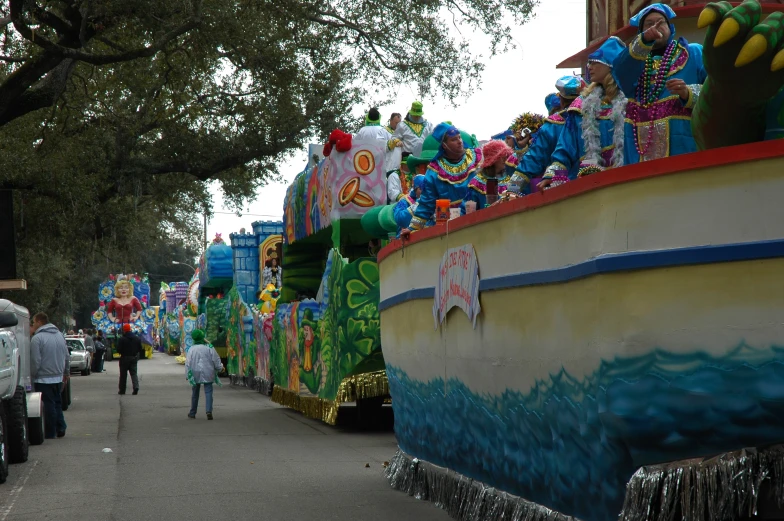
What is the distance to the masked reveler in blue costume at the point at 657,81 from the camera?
19.3ft

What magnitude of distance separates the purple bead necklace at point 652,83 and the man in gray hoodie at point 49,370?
10959 mm

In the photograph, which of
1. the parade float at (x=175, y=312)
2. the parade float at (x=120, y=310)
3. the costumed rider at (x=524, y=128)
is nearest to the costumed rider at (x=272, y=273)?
the costumed rider at (x=524, y=128)

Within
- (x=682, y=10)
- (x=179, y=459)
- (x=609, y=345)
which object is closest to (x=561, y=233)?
(x=609, y=345)

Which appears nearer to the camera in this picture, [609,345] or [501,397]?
[609,345]

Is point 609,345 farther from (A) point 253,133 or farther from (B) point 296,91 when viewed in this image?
(A) point 253,133

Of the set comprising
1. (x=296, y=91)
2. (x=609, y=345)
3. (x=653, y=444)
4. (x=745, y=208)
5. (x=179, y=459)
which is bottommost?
(x=179, y=459)

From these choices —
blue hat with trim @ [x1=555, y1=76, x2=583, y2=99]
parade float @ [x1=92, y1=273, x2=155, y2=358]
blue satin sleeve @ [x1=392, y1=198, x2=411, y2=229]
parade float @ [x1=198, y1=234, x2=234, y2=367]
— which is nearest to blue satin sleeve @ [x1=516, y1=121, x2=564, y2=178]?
blue hat with trim @ [x1=555, y1=76, x2=583, y2=99]

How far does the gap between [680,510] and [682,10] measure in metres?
3.85

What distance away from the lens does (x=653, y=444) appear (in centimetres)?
490

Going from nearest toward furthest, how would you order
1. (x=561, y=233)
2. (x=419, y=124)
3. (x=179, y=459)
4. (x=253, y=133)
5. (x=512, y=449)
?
(x=561, y=233)
(x=512, y=449)
(x=179, y=459)
(x=419, y=124)
(x=253, y=133)

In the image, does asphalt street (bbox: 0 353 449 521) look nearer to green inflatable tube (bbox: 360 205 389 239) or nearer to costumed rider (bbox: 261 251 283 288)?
green inflatable tube (bbox: 360 205 389 239)

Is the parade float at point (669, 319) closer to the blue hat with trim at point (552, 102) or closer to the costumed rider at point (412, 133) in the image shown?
the blue hat with trim at point (552, 102)

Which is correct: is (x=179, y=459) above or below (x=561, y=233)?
below

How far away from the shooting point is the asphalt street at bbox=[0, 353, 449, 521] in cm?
874
